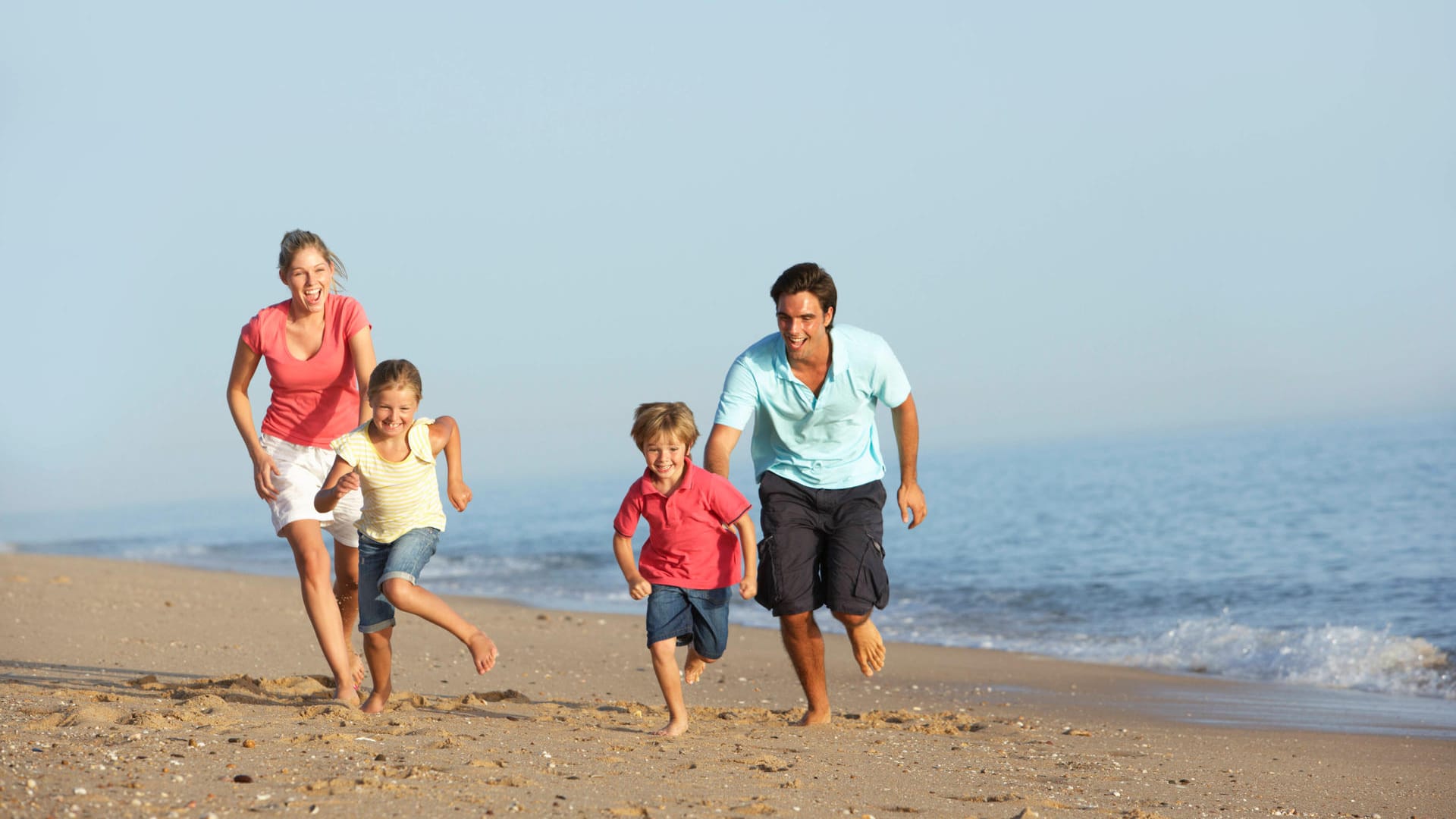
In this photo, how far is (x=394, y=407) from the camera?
176 inches

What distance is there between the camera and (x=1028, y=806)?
143 inches

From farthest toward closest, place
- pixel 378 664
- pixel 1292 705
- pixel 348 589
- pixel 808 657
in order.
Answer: pixel 1292 705, pixel 348 589, pixel 808 657, pixel 378 664

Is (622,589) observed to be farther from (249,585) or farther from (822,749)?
(822,749)

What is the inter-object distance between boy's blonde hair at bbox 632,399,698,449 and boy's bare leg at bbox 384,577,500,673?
0.95 meters

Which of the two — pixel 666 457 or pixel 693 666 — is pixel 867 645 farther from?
pixel 666 457

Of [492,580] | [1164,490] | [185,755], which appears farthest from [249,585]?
[1164,490]

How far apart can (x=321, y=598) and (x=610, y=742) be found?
1.37 metres

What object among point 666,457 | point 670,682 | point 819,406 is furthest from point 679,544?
point 819,406

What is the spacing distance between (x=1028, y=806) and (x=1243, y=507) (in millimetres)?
20310

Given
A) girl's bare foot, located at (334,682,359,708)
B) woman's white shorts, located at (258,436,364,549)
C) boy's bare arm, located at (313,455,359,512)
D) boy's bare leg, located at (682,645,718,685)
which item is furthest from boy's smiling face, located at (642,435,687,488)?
girl's bare foot, located at (334,682,359,708)

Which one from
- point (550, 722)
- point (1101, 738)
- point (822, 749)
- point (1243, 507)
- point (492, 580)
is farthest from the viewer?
point (1243, 507)

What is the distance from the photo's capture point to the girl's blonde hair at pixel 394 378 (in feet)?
14.7

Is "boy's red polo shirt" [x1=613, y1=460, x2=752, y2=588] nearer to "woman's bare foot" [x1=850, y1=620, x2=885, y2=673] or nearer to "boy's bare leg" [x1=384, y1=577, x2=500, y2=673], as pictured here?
"boy's bare leg" [x1=384, y1=577, x2=500, y2=673]

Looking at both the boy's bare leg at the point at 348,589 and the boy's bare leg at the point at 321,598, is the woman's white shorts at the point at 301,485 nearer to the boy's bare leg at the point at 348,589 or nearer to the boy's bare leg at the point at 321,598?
the boy's bare leg at the point at 321,598
